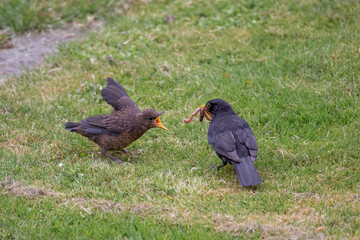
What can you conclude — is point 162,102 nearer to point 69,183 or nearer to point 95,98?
point 95,98

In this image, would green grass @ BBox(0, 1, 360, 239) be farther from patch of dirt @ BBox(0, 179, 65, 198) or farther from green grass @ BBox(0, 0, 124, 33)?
green grass @ BBox(0, 0, 124, 33)

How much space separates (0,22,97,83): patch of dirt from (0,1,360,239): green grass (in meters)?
0.59

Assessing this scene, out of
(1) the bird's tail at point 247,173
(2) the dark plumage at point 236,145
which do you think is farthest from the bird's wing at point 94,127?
(1) the bird's tail at point 247,173

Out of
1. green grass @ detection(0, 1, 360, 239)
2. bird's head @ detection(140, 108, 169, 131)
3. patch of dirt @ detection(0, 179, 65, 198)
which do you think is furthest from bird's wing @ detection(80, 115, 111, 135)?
patch of dirt @ detection(0, 179, 65, 198)

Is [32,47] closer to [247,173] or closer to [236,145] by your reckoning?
[236,145]

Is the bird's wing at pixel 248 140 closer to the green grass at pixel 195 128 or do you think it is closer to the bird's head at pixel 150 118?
the green grass at pixel 195 128

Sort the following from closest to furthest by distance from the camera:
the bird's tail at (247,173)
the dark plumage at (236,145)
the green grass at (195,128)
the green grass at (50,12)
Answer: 1. the green grass at (195,128)
2. the bird's tail at (247,173)
3. the dark plumage at (236,145)
4. the green grass at (50,12)

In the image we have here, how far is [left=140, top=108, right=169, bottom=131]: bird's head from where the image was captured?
6.62m

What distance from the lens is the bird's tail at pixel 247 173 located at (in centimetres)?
562

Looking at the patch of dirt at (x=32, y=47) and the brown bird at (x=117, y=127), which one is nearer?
the brown bird at (x=117, y=127)

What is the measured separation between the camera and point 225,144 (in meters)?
6.06

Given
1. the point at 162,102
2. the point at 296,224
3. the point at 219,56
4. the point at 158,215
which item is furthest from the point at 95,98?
the point at 296,224

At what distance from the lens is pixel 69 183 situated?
609 centimetres

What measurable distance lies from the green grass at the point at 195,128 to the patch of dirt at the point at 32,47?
59 centimetres
